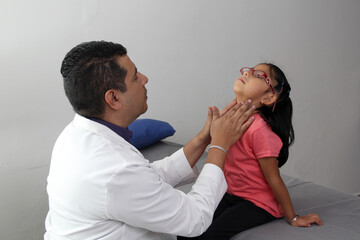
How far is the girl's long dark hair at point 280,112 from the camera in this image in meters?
1.47

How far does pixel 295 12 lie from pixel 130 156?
2.82m

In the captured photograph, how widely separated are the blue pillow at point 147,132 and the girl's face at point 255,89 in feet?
3.28

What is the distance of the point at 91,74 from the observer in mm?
1031

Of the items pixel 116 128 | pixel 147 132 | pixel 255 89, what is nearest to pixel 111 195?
pixel 116 128

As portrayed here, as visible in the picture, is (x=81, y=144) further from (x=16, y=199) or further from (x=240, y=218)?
(x=16, y=199)

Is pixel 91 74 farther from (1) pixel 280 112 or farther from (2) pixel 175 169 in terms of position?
(1) pixel 280 112

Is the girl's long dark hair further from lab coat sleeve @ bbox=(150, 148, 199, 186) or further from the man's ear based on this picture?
the man's ear

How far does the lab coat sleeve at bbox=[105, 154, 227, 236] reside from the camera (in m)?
0.93

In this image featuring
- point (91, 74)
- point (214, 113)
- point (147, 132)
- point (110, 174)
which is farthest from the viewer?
point (147, 132)

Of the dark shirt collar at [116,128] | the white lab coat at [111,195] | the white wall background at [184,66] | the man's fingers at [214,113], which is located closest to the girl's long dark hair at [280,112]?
the man's fingers at [214,113]

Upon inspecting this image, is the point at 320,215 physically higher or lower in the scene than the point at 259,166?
lower

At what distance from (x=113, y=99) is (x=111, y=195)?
1.03 ft

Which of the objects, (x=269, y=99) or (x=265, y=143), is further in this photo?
(x=269, y=99)

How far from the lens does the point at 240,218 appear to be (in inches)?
53.9
